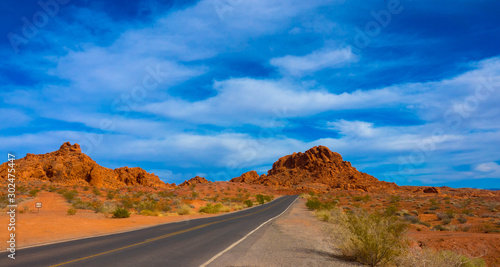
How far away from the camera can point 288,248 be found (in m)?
11.7

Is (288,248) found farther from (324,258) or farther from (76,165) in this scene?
(76,165)

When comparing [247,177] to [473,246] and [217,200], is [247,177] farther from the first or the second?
[473,246]

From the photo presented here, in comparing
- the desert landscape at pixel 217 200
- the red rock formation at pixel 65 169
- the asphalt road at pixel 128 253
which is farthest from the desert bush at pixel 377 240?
the red rock formation at pixel 65 169

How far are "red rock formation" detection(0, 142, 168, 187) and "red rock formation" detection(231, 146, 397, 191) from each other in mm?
70385

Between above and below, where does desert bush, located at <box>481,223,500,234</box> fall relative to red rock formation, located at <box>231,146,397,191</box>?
below

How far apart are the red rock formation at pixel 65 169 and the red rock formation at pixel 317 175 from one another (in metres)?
70.4

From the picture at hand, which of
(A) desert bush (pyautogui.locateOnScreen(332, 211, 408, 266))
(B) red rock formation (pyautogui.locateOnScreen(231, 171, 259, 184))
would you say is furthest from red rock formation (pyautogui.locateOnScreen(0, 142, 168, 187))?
(B) red rock formation (pyautogui.locateOnScreen(231, 171, 259, 184))

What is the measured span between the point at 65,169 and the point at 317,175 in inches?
3713

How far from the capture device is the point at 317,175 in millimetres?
133375

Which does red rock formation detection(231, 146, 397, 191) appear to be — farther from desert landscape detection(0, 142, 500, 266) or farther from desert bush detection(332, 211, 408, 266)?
desert bush detection(332, 211, 408, 266)

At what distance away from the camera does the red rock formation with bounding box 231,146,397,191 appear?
121 meters

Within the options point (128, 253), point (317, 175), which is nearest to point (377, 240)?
point (128, 253)

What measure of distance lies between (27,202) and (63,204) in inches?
139

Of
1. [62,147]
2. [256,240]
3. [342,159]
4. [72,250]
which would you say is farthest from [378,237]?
[342,159]
